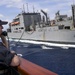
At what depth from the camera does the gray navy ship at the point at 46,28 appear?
109 ft

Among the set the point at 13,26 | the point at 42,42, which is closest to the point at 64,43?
the point at 42,42

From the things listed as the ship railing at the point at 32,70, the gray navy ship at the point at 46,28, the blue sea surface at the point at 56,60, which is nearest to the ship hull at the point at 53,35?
the gray navy ship at the point at 46,28

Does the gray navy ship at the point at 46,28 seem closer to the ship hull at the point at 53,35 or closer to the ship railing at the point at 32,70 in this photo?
the ship hull at the point at 53,35

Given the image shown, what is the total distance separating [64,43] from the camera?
33188mm

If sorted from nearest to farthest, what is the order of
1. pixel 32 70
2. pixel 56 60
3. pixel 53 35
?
pixel 32 70 < pixel 56 60 < pixel 53 35

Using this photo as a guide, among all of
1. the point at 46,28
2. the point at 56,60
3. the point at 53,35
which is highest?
the point at 46,28

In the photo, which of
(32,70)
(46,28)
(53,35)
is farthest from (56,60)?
(46,28)

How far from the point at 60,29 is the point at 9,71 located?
3193cm

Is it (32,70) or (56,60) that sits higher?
(32,70)

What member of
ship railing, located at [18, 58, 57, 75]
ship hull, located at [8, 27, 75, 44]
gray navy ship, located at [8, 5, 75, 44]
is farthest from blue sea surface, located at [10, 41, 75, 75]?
ship railing, located at [18, 58, 57, 75]

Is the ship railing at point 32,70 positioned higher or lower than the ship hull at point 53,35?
higher

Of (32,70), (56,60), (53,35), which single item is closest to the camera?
(32,70)

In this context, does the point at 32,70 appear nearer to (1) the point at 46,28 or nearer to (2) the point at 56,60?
(2) the point at 56,60

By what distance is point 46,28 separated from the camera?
3650 cm
